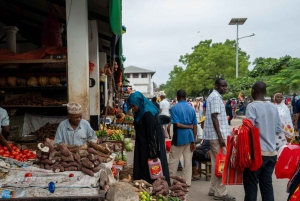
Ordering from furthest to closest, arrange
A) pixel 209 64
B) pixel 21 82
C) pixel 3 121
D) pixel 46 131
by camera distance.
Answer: pixel 209 64 → pixel 46 131 → pixel 21 82 → pixel 3 121

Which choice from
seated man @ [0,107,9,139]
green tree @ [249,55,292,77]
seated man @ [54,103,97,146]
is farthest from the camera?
green tree @ [249,55,292,77]

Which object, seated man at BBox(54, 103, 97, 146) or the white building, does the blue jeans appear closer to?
seated man at BBox(54, 103, 97, 146)

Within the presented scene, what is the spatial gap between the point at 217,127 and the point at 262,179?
1.18 m

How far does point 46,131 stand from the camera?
7414 millimetres

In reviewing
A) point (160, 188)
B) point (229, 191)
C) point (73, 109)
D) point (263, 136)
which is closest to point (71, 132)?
point (73, 109)

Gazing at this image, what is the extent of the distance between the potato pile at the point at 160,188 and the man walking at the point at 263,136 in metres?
1.14

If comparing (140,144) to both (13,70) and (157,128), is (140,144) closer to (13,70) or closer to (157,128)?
(157,128)

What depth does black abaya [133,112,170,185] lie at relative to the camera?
14.9 feet

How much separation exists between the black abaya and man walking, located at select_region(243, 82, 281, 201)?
128 cm

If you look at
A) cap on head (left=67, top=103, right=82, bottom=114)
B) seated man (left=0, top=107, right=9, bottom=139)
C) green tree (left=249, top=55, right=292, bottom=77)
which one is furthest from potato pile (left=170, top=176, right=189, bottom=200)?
green tree (left=249, top=55, right=292, bottom=77)

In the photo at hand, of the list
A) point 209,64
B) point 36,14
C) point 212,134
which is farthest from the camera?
point 209,64

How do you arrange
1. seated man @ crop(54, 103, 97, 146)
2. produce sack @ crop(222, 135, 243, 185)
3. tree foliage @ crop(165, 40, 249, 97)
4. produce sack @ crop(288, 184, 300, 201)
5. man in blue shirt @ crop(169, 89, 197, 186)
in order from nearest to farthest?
produce sack @ crop(288, 184, 300, 201), produce sack @ crop(222, 135, 243, 185), seated man @ crop(54, 103, 97, 146), man in blue shirt @ crop(169, 89, 197, 186), tree foliage @ crop(165, 40, 249, 97)

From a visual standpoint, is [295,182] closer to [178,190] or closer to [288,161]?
[288,161]

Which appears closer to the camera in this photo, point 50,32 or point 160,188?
point 160,188
